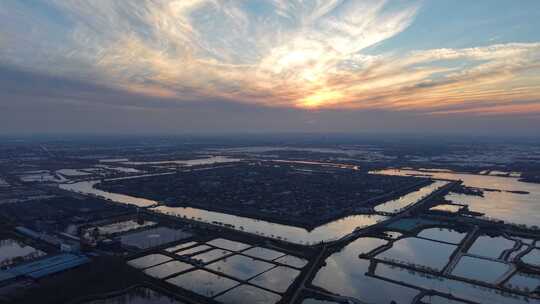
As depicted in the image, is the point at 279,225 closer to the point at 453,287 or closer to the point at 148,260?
the point at 148,260

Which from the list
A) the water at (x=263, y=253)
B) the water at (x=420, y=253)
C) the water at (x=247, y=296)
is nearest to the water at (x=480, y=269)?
the water at (x=420, y=253)

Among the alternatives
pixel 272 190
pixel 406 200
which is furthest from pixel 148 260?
pixel 406 200

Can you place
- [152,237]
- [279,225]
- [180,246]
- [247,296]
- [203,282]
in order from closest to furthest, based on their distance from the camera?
[247,296]
[203,282]
[180,246]
[152,237]
[279,225]

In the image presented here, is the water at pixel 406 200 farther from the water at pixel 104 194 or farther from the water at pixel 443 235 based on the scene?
the water at pixel 104 194

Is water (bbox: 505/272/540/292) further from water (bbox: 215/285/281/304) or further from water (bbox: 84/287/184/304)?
water (bbox: 84/287/184/304)

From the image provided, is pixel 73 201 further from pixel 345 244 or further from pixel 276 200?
pixel 345 244
